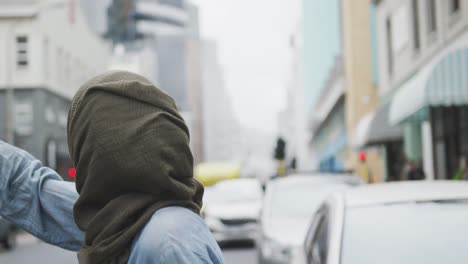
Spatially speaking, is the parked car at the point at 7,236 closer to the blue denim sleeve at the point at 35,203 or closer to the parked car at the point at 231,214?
the parked car at the point at 231,214

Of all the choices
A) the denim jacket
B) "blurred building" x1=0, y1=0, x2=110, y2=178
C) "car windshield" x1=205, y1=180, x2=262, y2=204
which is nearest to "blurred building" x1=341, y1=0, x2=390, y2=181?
"blurred building" x1=0, y1=0, x2=110, y2=178

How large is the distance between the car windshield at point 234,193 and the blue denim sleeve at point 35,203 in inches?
654

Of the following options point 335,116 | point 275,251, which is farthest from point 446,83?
point 335,116

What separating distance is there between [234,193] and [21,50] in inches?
1103

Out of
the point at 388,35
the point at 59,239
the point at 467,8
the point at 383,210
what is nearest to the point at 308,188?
the point at 383,210

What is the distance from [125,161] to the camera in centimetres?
176

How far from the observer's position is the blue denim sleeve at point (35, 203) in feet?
7.00

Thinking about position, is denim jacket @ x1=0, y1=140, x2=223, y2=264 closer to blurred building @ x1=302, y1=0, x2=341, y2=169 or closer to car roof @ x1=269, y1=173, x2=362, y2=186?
car roof @ x1=269, y1=173, x2=362, y2=186

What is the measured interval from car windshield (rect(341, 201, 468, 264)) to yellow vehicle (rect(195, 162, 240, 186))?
88.5 feet

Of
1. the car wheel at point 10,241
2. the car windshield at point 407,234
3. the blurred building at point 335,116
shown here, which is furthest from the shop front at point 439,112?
the blurred building at point 335,116

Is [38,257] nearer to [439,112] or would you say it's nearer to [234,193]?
[234,193]

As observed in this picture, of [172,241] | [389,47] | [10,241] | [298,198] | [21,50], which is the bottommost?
[10,241]

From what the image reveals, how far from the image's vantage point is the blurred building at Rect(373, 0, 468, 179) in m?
16.3

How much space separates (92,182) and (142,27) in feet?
517
